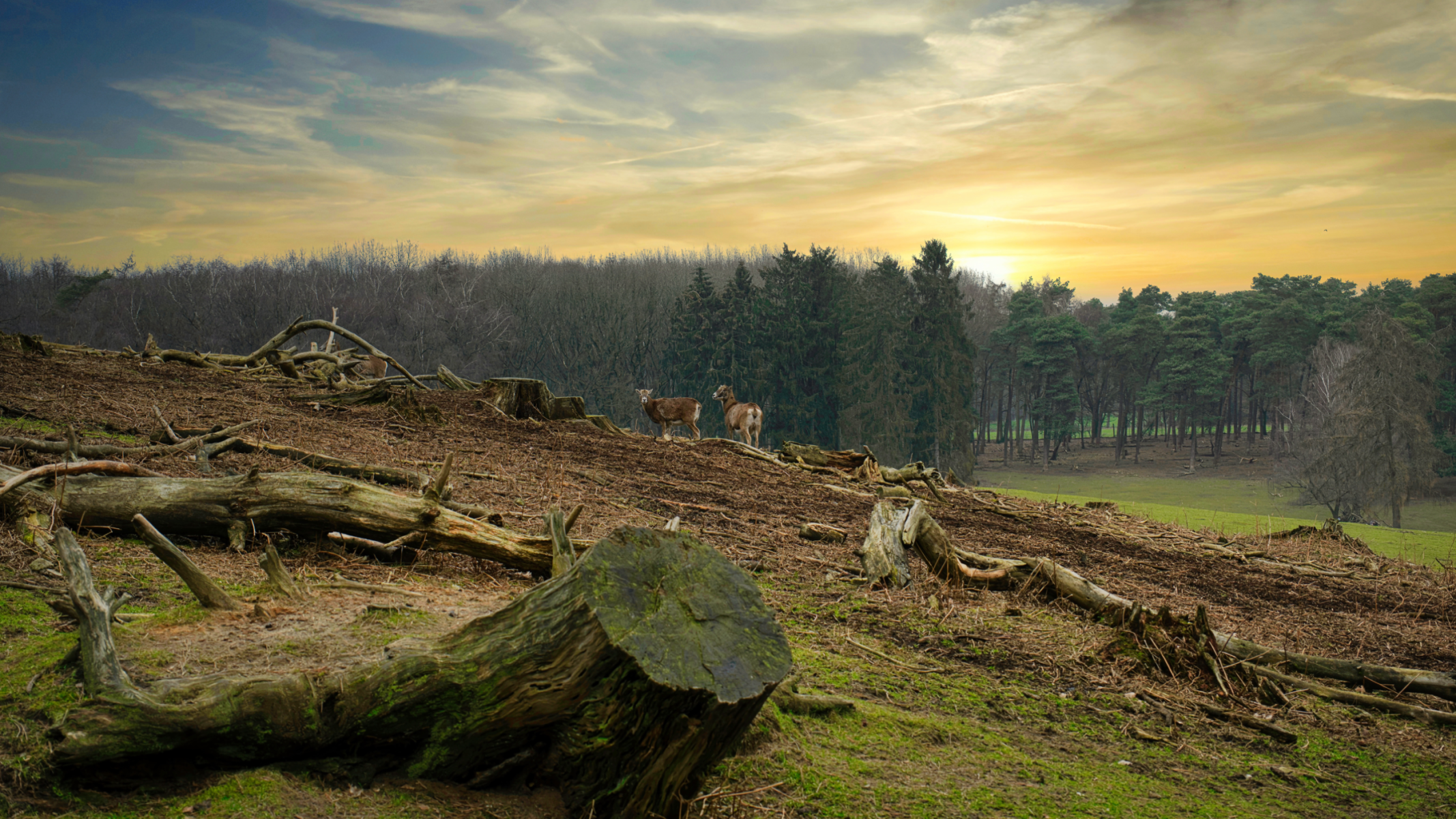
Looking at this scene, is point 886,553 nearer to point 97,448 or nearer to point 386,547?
point 386,547

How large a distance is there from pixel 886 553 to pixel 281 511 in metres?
5.05

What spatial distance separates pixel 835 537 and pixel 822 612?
9.53 feet

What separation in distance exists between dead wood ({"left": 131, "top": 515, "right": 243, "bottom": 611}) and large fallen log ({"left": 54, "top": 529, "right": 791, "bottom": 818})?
0.91 m

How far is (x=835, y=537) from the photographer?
943cm

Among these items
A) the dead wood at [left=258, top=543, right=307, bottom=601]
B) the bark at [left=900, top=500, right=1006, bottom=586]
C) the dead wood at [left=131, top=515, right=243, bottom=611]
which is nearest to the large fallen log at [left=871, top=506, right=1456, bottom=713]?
the bark at [left=900, top=500, right=1006, bottom=586]

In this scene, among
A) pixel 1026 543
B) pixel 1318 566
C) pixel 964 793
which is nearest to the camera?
pixel 964 793

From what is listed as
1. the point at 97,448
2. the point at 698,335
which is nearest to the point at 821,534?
the point at 97,448

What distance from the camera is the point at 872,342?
5672 centimetres

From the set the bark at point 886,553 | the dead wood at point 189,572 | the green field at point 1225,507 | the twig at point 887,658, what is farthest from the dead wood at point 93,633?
the green field at point 1225,507

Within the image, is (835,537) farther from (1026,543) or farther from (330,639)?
(330,639)

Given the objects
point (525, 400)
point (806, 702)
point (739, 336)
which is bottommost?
point (806, 702)

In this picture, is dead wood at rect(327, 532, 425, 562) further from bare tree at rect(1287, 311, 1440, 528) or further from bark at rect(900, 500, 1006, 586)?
bare tree at rect(1287, 311, 1440, 528)

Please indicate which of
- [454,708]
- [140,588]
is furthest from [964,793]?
[140,588]

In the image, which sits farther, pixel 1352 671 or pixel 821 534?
pixel 821 534
